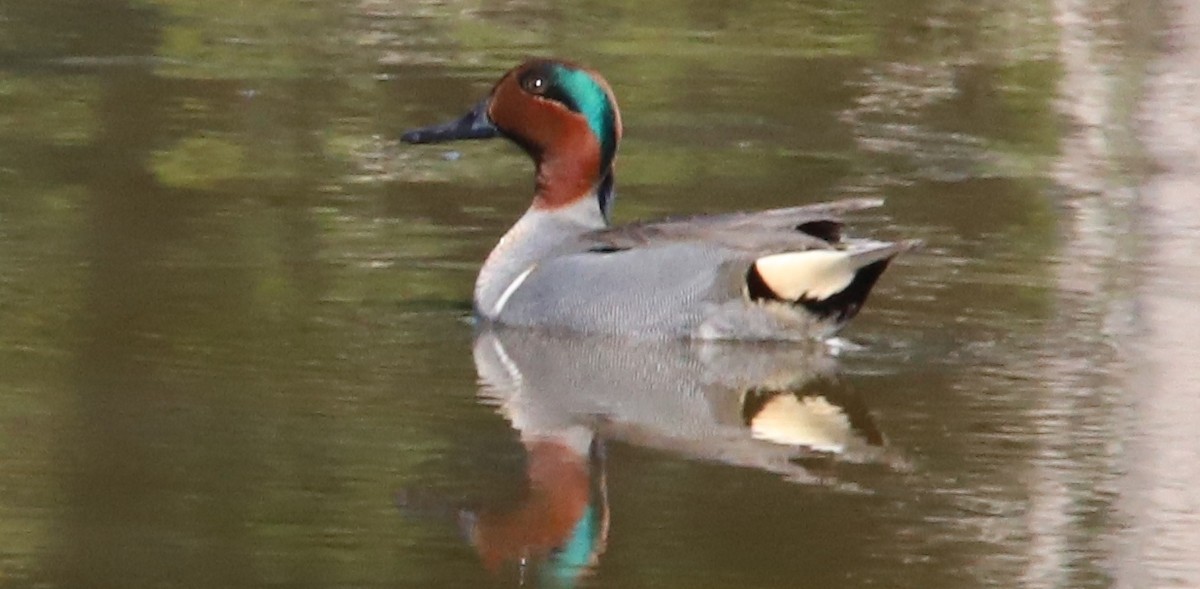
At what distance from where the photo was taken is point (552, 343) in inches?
373

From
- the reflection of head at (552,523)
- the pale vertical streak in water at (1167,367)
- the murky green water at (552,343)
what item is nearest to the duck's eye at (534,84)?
the murky green water at (552,343)

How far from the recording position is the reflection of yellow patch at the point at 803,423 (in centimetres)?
816

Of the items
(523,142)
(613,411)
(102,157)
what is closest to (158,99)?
(102,157)

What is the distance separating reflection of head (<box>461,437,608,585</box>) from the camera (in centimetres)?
670

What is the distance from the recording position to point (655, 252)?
9.43m

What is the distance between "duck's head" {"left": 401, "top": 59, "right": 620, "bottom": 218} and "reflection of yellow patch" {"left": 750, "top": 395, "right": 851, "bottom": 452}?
156cm

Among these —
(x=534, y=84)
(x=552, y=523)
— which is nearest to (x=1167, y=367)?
(x=534, y=84)

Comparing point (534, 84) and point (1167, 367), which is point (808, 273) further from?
point (534, 84)

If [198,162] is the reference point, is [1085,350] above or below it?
above

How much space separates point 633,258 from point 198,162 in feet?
11.7

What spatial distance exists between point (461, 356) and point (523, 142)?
4.05ft

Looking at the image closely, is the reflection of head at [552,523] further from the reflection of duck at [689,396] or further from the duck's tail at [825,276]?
the duck's tail at [825,276]

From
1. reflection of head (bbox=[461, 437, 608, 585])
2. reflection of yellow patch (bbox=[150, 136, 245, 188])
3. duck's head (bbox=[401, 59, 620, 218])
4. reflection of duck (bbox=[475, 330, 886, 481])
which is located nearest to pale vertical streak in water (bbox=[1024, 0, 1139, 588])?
reflection of duck (bbox=[475, 330, 886, 481])

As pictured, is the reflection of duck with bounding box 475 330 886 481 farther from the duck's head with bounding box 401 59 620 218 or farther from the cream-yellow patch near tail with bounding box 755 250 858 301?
the duck's head with bounding box 401 59 620 218
